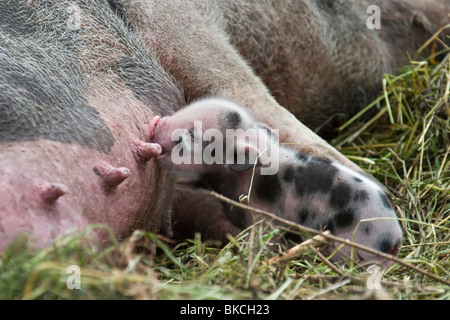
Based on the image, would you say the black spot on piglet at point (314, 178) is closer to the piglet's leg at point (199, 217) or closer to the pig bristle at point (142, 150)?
the piglet's leg at point (199, 217)

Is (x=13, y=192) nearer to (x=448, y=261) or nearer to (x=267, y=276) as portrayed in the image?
(x=267, y=276)

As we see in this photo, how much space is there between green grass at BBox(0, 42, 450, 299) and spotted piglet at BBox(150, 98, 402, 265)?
6.1 inches

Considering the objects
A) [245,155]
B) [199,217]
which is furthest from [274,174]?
[199,217]

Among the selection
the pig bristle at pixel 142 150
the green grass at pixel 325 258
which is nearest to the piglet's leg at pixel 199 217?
the green grass at pixel 325 258

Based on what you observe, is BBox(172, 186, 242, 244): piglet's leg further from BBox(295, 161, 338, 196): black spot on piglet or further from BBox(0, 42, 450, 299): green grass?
BBox(295, 161, 338, 196): black spot on piglet

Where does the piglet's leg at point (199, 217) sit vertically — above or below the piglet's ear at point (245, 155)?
below

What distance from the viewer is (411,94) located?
12.0 feet

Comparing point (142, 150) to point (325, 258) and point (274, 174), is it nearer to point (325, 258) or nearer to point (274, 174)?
point (274, 174)

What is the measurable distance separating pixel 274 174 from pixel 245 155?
0.14 meters

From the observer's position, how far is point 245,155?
2613mm

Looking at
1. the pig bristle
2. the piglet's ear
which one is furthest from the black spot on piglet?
the pig bristle

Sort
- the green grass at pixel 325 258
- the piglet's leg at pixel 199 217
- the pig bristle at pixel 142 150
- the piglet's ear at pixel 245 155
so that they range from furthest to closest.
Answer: the piglet's leg at pixel 199 217 → the piglet's ear at pixel 245 155 → the pig bristle at pixel 142 150 → the green grass at pixel 325 258

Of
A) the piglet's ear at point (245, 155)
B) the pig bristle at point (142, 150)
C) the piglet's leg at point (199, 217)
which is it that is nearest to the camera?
the pig bristle at point (142, 150)

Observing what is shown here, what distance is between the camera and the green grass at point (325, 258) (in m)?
1.62
